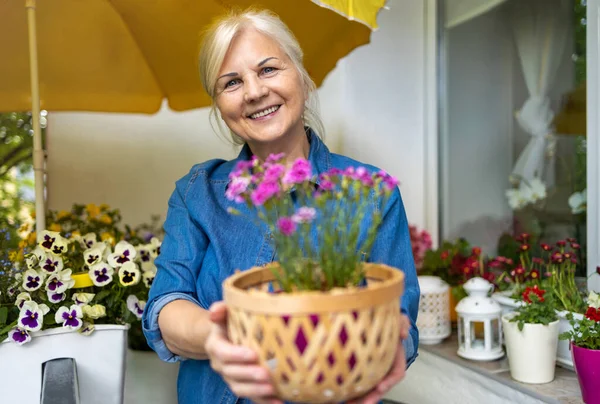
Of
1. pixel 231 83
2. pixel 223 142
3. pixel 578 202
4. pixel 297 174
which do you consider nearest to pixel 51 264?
pixel 231 83

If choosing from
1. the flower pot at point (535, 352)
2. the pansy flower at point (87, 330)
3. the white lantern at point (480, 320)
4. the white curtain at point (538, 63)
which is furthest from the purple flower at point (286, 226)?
the white curtain at point (538, 63)

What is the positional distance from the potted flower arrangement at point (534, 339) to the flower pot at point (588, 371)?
0.17 metres

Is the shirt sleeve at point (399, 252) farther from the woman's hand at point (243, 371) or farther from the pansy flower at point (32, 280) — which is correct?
the pansy flower at point (32, 280)

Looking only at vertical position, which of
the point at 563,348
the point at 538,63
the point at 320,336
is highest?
the point at 538,63

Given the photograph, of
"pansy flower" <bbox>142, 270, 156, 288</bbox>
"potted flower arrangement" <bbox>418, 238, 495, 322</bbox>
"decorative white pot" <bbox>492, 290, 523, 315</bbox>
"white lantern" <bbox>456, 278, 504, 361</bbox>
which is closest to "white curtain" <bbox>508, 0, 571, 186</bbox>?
"potted flower arrangement" <bbox>418, 238, 495, 322</bbox>

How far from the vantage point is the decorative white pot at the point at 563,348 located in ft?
5.49

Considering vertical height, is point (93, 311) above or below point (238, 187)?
below

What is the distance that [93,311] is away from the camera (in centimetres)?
143

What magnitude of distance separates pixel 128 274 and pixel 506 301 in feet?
4.09

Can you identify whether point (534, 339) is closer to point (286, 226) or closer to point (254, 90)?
point (254, 90)

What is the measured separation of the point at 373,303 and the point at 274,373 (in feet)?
0.47

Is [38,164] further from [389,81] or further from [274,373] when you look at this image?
[389,81]

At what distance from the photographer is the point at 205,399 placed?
122cm

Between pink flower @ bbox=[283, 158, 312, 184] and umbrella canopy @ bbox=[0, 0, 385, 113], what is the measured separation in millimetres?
1022
